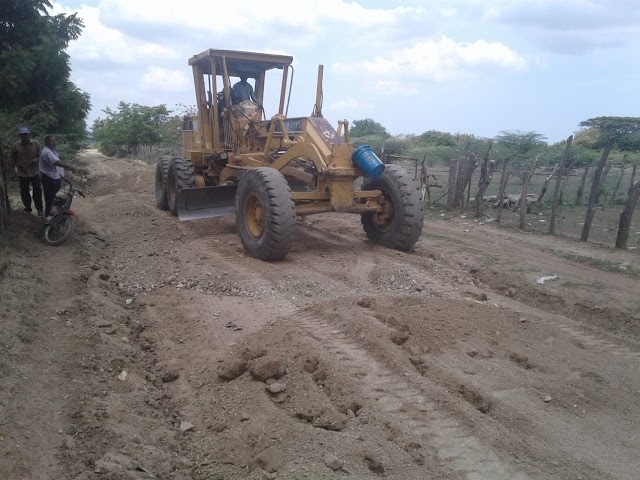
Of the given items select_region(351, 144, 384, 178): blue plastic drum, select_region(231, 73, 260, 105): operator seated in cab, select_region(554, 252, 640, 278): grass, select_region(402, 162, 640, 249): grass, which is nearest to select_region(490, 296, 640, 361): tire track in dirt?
select_region(554, 252, 640, 278): grass

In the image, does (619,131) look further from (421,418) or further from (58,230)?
(421,418)

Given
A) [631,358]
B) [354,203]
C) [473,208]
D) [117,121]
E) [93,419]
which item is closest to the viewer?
[93,419]

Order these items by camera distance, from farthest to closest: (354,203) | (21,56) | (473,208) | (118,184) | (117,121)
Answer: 1. (117,121)
2. (118,184)
3. (473,208)
4. (21,56)
5. (354,203)

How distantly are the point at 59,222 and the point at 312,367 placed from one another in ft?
18.3

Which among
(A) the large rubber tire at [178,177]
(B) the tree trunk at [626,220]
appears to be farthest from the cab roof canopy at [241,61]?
(B) the tree trunk at [626,220]

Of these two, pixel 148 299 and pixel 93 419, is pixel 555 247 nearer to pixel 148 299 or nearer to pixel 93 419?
pixel 148 299

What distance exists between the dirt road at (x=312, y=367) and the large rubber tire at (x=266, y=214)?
29cm

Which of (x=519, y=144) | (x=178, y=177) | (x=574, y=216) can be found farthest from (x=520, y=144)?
(x=178, y=177)

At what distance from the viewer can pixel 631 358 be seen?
5.28 m

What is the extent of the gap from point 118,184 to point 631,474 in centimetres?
1752

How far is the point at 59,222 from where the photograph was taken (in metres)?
8.34

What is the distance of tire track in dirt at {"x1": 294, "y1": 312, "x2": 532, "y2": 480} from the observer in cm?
344

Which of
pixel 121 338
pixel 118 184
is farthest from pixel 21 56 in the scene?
pixel 121 338

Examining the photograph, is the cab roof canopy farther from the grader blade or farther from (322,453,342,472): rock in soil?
(322,453,342,472): rock in soil
